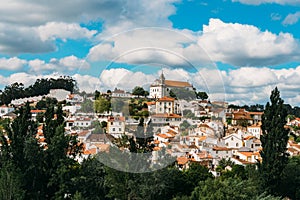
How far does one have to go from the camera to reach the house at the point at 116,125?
5703mm

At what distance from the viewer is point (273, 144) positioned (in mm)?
11688

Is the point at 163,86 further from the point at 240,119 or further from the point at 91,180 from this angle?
the point at 240,119

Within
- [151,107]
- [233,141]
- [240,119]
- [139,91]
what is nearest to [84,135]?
[151,107]

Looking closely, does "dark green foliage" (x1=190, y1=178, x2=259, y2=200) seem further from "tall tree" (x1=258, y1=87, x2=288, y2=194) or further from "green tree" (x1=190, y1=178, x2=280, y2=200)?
"tall tree" (x1=258, y1=87, x2=288, y2=194)

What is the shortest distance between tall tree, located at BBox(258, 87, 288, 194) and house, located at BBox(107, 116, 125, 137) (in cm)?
643

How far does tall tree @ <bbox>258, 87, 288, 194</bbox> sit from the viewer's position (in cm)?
1133

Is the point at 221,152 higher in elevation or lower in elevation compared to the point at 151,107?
lower

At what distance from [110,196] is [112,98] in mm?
4304

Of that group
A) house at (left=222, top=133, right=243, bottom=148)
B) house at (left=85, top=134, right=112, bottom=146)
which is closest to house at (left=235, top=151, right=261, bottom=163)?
house at (left=222, top=133, right=243, bottom=148)

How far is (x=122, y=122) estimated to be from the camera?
586cm

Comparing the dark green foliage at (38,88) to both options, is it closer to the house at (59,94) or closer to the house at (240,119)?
the house at (59,94)

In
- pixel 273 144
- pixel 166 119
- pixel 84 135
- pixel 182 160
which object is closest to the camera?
pixel 166 119

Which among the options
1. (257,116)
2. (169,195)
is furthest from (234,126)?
(169,195)

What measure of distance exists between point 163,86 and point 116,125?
36.8 inches
